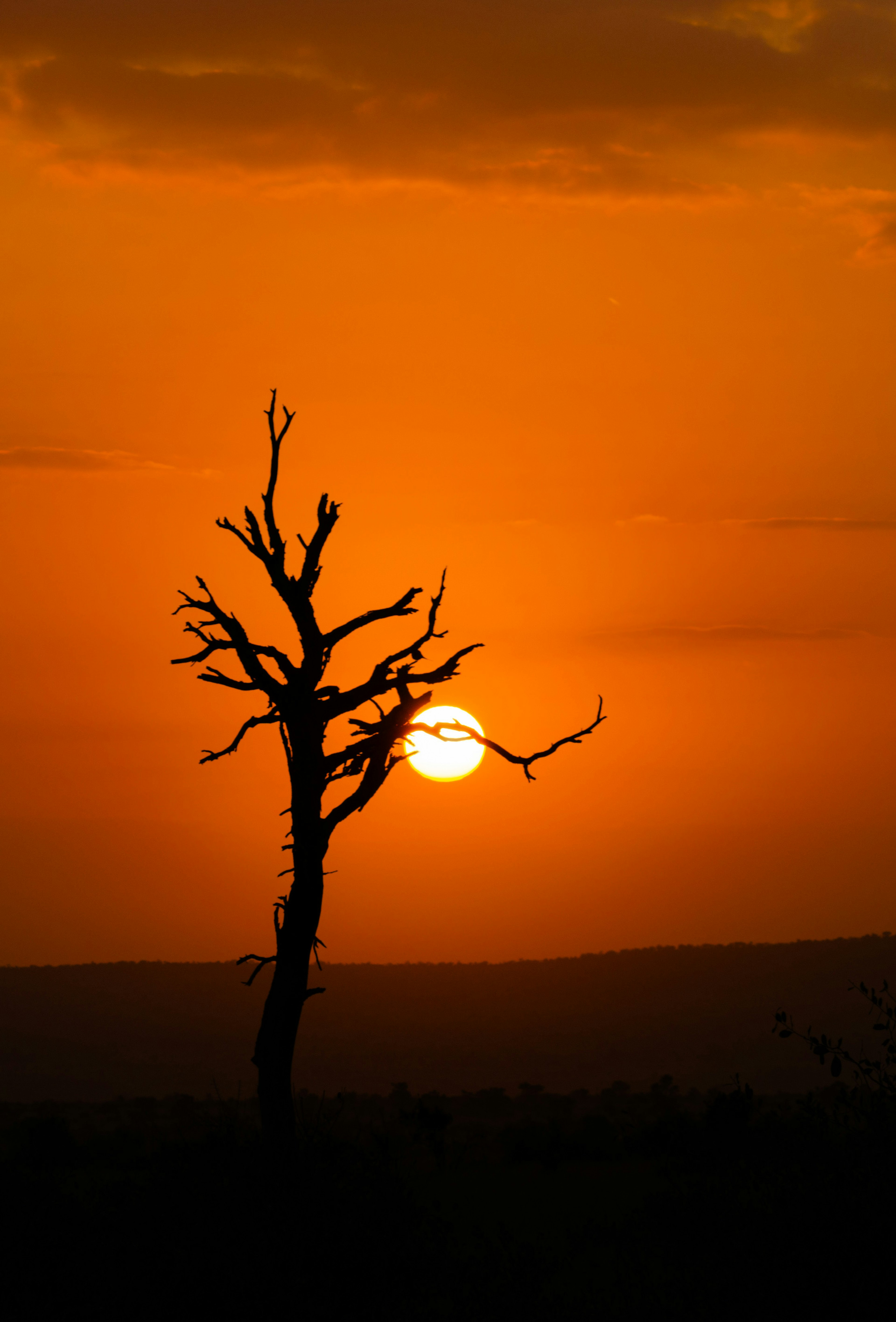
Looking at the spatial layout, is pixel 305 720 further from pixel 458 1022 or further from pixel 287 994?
pixel 458 1022

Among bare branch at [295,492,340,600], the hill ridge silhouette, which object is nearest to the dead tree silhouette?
bare branch at [295,492,340,600]

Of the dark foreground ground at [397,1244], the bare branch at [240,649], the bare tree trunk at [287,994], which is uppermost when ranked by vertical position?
the bare branch at [240,649]

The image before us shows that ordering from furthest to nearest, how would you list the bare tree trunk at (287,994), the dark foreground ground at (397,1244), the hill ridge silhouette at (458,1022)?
1. the hill ridge silhouette at (458,1022)
2. the bare tree trunk at (287,994)
3. the dark foreground ground at (397,1244)

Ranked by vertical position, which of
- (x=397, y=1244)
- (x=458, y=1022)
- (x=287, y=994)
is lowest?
(x=397, y=1244)

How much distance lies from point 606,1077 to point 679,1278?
68.8 m

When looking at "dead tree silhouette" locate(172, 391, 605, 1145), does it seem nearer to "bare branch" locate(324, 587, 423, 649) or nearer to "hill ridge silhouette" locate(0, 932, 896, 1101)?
"bare branch" locate(324, 587, 423, 649)

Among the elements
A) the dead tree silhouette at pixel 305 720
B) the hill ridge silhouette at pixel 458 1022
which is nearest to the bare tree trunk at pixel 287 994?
the dead tree silhouette at pixel 305 720

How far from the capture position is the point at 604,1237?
15.6m

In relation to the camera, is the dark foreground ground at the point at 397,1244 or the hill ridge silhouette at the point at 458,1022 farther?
the hill ridge silhouette at the point at 458,1022

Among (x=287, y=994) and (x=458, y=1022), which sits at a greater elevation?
(x=458, y=1022)

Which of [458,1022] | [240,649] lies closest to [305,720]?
[240,649]

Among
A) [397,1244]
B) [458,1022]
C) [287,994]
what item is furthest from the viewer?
[458,1022]

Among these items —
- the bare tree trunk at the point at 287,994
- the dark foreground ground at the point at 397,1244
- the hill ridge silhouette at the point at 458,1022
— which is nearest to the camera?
the dark foreground ground at the point at 397,1244

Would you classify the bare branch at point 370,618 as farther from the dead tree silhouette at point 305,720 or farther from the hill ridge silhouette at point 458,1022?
the hill ridge silhouette at point 458,1022
